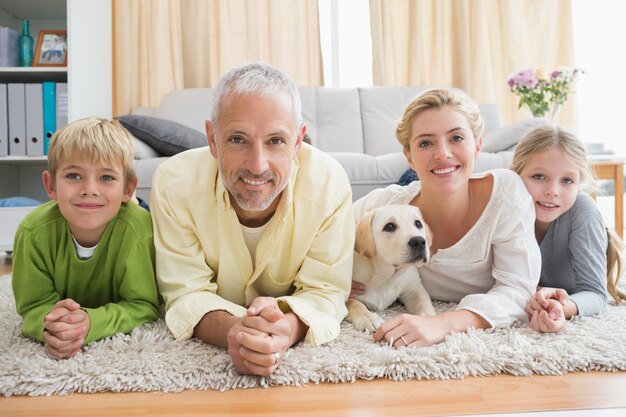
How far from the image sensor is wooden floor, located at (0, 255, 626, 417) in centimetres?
100

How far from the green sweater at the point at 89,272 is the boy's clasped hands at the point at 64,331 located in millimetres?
72

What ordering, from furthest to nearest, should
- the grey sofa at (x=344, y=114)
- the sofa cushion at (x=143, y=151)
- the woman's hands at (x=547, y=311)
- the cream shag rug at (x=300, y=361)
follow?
the grey sofa at (x=344, y=114) < the sofa cushion at (x=143, y=151) < the woman's hands at (x=547, y=311) < the cream shag rug at (x=300, y=361)

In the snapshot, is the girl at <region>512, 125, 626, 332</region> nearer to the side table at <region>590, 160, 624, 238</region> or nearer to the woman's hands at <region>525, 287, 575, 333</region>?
the woman's hands at <region>525, 287, 575, 333</region>

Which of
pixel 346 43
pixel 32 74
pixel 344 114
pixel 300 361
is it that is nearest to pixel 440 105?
pixel 300 361

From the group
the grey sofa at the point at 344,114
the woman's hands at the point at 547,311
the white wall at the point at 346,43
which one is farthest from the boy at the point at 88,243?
the white wall at the point at 346,43

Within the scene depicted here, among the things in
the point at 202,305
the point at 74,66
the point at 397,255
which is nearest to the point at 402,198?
the point at 397,255

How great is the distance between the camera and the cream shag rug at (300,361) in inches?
43.9

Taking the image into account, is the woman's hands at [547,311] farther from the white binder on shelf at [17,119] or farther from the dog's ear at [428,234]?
the white binder on shelf at [17,119]

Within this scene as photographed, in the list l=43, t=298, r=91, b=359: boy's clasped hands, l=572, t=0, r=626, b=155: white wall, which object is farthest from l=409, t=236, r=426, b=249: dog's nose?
l=572, t=0, r=626, b=155: white wall

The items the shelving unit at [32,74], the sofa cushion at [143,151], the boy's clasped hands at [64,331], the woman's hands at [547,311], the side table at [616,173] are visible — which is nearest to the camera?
the boy's clasped hands at [64,331]

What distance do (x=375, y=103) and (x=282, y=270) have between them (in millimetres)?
2827

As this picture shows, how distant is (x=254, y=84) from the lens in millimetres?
1299

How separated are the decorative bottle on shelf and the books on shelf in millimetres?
183

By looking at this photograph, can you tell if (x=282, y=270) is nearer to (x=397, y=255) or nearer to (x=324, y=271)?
(x=324, y=271)
